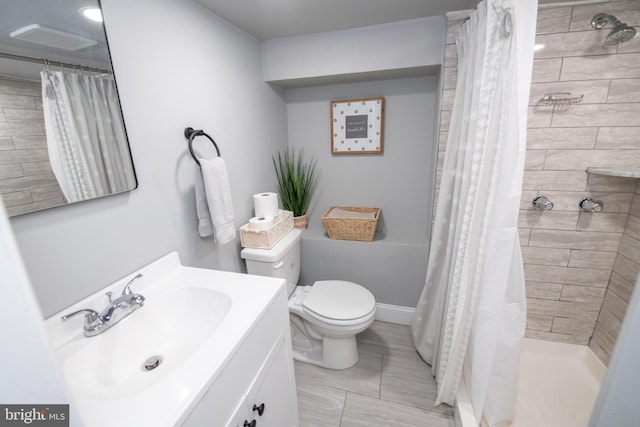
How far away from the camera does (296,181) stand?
2.05 m

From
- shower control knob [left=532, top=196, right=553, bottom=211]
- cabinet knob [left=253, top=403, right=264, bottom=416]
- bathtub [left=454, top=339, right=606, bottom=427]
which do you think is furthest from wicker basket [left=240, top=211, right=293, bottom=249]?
shower control knob [left=532, top=196, right=553, bottom=211]

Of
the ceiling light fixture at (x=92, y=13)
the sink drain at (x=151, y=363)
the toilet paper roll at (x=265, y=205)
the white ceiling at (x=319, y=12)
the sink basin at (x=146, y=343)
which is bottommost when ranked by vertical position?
the sink drain at (x=151, y=363)

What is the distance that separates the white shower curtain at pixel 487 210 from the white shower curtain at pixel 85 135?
4.57ft

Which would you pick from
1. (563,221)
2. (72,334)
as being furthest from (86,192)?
(563,221)

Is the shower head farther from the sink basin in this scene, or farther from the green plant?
the sink basin

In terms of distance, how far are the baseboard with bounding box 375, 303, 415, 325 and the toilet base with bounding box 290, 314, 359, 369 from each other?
1.37 feet

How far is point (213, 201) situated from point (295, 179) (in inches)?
35.3

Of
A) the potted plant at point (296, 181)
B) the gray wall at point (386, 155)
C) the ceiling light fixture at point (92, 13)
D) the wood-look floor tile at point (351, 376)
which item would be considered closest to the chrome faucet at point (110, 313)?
the ceiling light fixture at point (92, 13)

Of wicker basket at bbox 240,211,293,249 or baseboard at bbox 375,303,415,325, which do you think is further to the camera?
baseboard at bbox 375,303,415,325

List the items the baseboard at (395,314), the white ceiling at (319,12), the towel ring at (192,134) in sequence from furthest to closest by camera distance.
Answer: the baseboard at (395,314) → the white ceiling at (319,12) → the towel ring at (192,134)

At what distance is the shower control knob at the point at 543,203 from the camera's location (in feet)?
4.95

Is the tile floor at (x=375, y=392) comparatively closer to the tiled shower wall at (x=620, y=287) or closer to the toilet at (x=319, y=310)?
the toilet at (x=319, y=310)

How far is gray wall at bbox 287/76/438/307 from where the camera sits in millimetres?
1938

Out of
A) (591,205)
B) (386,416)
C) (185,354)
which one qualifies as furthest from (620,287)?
(185,354)
